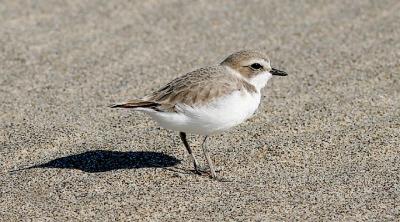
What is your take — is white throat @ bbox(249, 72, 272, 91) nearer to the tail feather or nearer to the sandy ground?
the sandy ground

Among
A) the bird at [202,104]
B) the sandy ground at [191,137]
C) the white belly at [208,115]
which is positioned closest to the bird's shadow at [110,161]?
the sandy ground at [191,137]

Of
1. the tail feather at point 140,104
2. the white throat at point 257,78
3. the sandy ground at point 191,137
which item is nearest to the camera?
the sandy ground at point 191,137

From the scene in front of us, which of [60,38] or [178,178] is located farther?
[60,38]

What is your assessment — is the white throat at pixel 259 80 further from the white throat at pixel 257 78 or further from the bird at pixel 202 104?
the bird at pixel 202 104

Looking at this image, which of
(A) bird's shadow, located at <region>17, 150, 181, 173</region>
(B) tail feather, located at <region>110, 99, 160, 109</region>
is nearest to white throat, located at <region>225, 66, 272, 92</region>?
(B) tail feather, located at <region>110, 99, 160, 109</region>

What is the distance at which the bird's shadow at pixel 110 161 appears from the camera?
6020mm

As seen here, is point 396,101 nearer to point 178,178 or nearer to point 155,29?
point 178,178

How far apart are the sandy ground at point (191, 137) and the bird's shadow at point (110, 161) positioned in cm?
2

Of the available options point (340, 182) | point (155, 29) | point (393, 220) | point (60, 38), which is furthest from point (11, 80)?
point (393, 220)

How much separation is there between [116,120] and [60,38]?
241 centimetres

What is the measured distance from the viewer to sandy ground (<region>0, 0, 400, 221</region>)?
17.8 ft

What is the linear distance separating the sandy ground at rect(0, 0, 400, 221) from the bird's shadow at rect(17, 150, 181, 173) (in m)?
0.02

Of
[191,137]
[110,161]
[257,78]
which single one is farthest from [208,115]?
[191,137]

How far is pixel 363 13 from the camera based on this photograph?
955 cm
